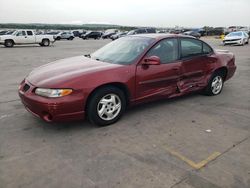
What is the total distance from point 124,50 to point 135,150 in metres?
2.19

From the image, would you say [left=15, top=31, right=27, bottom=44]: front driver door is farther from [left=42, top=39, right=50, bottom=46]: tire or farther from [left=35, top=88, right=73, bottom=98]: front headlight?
[left=35, top=88, right=73, bottom=98]: front headlight

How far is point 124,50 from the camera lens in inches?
197

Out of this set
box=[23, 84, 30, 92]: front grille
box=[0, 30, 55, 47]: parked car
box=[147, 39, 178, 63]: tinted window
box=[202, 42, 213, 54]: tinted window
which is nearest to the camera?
box=[23, 84, 30, 92]: front grille

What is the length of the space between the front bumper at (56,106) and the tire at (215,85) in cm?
330

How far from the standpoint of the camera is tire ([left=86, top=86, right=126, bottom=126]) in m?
4.09

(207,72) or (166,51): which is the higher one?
(166,51)

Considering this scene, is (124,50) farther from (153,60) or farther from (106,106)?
(106,106)

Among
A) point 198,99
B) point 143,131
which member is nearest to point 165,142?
point 143,131

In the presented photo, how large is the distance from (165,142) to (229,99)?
2887 millimetres

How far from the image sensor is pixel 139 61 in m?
4.56

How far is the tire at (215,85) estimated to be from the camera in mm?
6001

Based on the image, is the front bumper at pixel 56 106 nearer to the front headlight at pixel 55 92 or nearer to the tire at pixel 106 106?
the front headlight at pixel 55 92

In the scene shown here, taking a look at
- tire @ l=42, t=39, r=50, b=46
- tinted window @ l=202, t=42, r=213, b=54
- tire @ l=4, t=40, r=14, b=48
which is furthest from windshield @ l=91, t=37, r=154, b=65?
tire @ l=42, t=39, r=50, b=46

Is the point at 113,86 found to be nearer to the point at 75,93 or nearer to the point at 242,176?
the point at 75,93
